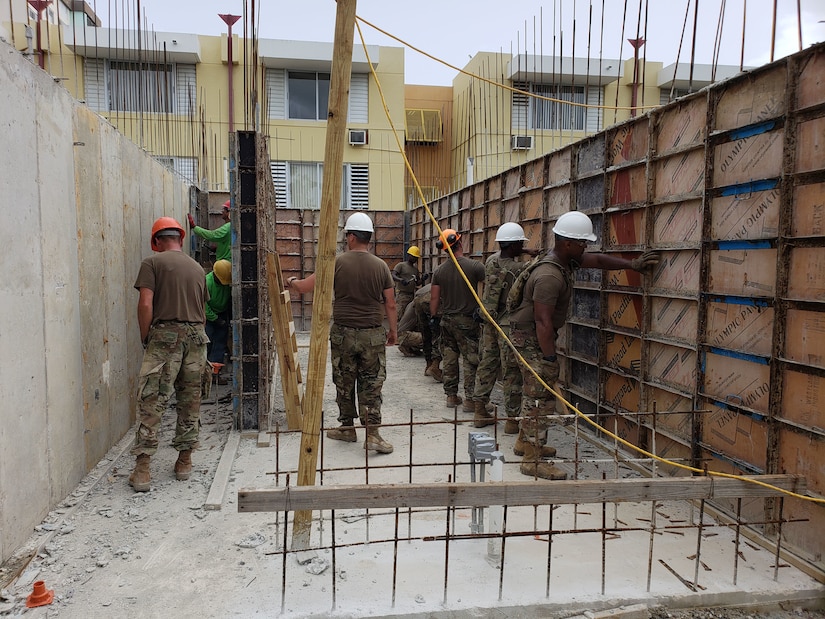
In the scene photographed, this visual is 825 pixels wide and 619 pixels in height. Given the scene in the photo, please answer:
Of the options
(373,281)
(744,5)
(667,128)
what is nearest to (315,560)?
(373,281)

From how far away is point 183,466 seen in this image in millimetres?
4773

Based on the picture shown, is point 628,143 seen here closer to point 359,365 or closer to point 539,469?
point 539,469

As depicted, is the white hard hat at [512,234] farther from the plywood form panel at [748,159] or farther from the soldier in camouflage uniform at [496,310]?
the plywood form panel at [748,159]

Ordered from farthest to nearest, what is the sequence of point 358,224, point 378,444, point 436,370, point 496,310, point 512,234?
1. point 436,370
2. point 496,310
3. point 512,234
4. point 358,224
5. point 378,444

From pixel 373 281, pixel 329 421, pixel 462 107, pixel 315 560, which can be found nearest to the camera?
pixel 315 560

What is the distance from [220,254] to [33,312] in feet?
13.7

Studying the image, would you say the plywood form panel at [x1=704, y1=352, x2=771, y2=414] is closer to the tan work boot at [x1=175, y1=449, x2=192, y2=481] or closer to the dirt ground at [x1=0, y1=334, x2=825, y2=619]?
the dirt ground at [x1=0, y1=334, x2=825, y2=619]

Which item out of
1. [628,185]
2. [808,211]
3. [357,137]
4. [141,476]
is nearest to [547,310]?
[628,185]

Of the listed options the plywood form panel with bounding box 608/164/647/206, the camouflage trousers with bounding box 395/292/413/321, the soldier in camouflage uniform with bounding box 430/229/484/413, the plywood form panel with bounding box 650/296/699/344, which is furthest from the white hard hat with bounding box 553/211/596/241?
the camouflage trousers with bounding box 395/292/413/321

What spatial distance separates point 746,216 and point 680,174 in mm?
861

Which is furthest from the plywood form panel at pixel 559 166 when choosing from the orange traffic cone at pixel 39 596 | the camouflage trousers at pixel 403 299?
the orange traffic cone at pixel 39 596

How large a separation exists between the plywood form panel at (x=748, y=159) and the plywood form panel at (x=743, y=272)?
1.57 ft

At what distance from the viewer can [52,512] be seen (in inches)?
156

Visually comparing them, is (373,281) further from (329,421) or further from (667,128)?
(667,128)
